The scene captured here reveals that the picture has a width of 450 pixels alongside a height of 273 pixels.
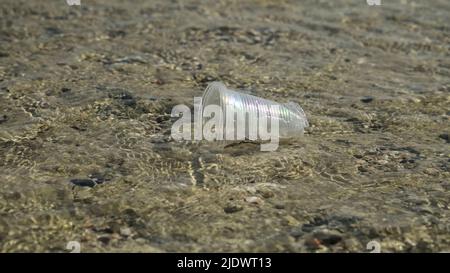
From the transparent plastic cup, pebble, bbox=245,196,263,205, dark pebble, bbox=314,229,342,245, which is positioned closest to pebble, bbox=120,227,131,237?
pebble, bbox=245,196,263,205

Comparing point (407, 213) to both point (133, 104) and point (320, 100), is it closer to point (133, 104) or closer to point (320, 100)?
point (320, 100)

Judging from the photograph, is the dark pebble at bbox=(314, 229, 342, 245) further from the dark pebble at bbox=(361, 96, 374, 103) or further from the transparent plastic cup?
the dark pebble at bbox=(361, 96, 374, 103)

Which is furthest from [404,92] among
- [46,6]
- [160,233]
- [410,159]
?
[46,6]

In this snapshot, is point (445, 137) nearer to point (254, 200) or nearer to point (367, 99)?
point (367, 99)

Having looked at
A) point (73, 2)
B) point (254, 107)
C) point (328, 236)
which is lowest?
point (328, 236)

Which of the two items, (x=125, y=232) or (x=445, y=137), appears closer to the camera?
(x=125, y=232)

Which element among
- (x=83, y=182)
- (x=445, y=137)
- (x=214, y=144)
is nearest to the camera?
(x=83, y=182)

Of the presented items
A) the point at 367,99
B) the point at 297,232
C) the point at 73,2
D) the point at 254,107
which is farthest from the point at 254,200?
the point at 73,2

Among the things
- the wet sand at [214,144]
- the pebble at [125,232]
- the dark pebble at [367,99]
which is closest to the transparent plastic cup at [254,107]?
the wet sand at [214,144]
